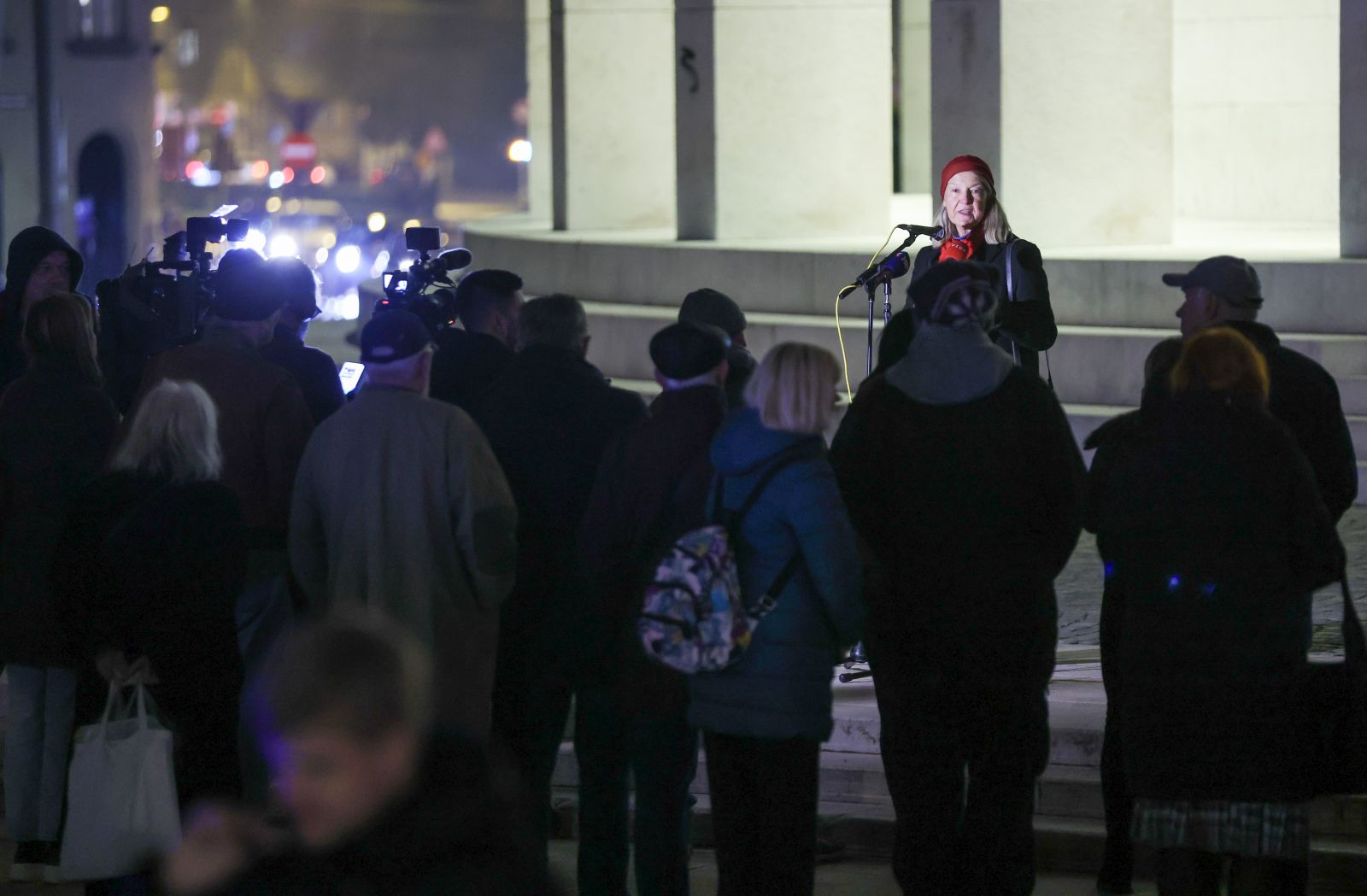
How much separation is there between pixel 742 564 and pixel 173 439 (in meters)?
1.61

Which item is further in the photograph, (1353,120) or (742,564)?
(1353,120)

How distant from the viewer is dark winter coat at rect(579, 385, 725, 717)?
19.7 feet

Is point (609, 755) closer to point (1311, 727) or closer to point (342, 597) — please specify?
point (342, 597)

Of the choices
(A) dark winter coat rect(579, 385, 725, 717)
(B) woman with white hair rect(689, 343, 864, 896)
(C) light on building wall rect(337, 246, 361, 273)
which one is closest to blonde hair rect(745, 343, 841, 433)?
(B) woman with white hair rect(689, 343, 864, 896)

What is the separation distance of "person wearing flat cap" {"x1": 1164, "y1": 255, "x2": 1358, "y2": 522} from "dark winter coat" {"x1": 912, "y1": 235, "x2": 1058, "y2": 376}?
129 cm

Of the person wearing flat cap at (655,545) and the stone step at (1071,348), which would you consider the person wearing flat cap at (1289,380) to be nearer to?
the person wearing flat cap at (655,545)

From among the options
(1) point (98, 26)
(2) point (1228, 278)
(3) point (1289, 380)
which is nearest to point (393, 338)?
(2) point (1228, 278)

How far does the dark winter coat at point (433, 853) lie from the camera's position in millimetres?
3176

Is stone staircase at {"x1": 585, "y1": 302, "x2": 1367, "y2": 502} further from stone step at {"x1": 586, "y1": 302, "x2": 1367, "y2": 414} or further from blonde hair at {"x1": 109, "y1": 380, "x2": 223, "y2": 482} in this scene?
blonde hair at {"x1": 109, "y1": 380, "x2": 223, "y2": 482}

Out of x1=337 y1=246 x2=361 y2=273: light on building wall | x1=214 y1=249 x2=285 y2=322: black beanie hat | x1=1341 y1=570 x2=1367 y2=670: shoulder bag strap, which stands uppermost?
x1=337 y1=246 x2=361 y2=273: light on building wall

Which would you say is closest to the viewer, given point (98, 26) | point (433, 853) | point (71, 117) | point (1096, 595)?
point (433, 853)

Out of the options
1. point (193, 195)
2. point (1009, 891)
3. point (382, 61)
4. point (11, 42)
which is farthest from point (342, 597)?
point (382, 61)

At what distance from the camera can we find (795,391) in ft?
18.7

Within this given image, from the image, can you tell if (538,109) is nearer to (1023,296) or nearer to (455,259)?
(455,259)
